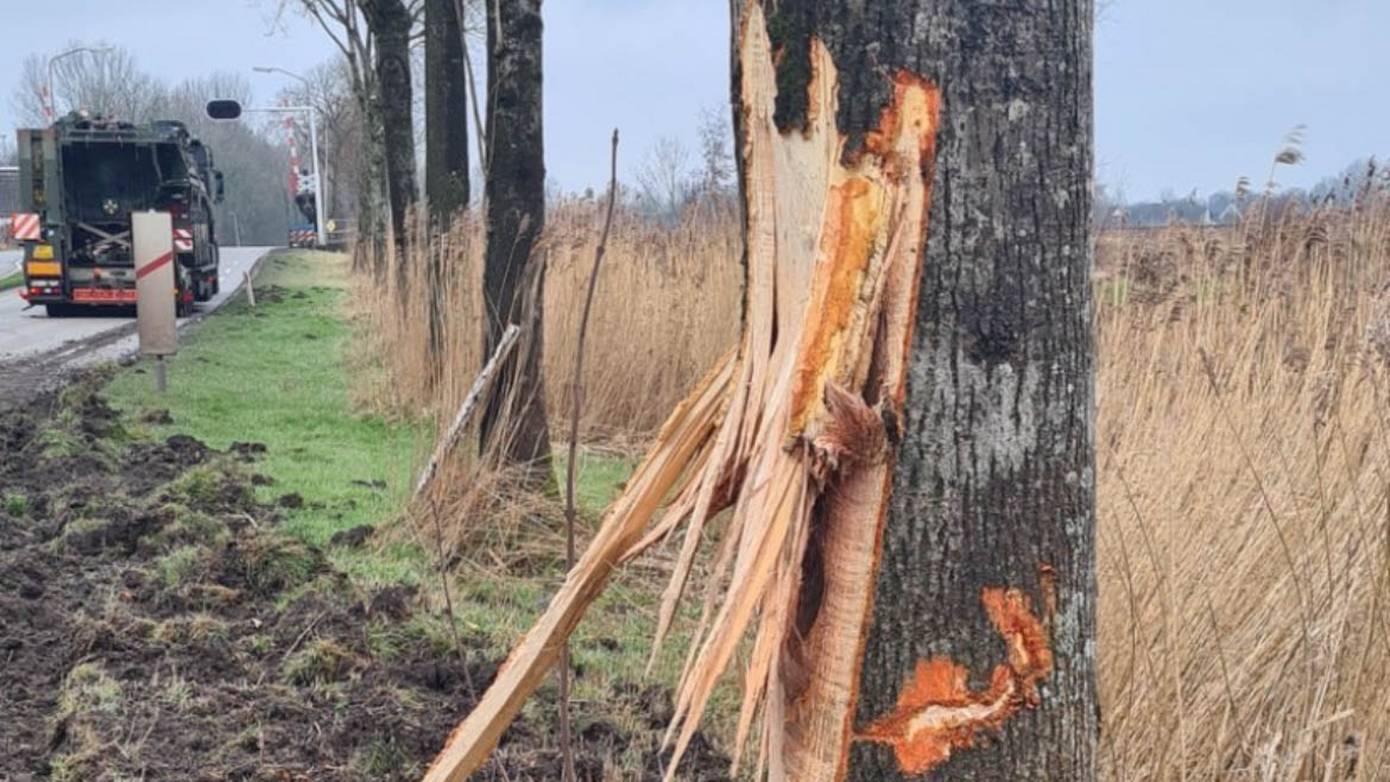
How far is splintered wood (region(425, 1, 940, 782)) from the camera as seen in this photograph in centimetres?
145

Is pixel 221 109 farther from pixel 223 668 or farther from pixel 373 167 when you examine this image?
pixel 223 668

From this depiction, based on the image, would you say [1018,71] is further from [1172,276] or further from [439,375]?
[439,375]

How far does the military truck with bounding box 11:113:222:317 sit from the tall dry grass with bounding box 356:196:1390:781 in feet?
50.6

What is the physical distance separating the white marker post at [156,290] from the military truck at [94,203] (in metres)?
7.66

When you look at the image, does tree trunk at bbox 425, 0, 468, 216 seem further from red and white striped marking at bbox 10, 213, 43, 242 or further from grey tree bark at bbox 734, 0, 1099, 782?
red and white striped marking at bbox 10, 213, 43, 242

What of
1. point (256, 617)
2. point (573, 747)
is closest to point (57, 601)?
point (256, 617)

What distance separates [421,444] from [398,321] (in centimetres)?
336

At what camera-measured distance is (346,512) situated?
591 centimetres

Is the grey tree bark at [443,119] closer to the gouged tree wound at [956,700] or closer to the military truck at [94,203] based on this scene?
the gouged tree wound at [956,700]

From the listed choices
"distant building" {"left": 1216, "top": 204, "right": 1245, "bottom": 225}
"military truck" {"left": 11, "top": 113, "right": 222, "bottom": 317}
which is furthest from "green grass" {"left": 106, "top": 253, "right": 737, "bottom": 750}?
"military truck" {"left": 11, "top": 113, "right": 222, "bottom": 317}

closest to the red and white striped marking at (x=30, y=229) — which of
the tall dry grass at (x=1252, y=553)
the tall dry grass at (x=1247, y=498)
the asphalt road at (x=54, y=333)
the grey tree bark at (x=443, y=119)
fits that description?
the asphalt road at (x=54, y=333)

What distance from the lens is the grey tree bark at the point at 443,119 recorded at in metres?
9.17

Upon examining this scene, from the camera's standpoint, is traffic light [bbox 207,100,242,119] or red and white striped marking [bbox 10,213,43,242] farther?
traffic light [bbox 207,100,242,119]

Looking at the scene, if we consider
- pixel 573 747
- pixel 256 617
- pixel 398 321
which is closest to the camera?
pixel 573 747
